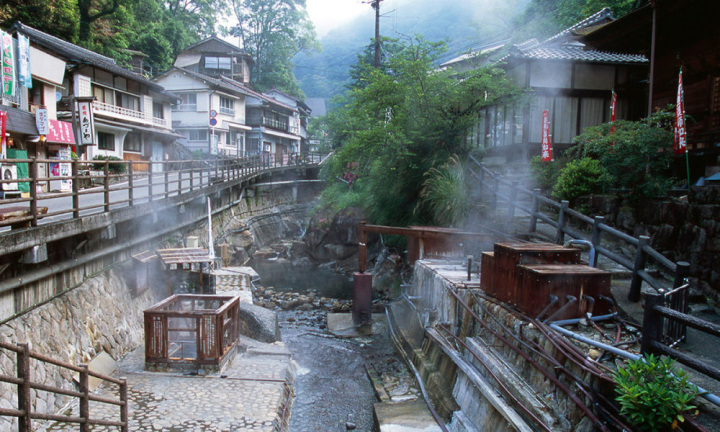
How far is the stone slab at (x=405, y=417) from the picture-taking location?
8.62 m

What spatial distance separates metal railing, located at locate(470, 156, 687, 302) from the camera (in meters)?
6.89

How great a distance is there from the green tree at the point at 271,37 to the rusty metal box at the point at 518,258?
60032mm

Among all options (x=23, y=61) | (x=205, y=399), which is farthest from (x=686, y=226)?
(x=23, y=61)

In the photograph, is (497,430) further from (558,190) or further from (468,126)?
(468,126)

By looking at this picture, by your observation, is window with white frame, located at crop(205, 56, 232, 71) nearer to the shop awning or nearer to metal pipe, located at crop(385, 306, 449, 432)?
the shop awning

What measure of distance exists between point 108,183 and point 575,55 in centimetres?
1714

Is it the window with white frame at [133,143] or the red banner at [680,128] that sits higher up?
the window with white frame at [133,143]

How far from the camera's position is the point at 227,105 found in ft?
147

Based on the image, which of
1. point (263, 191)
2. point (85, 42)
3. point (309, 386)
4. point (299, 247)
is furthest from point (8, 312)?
point (85, 42)

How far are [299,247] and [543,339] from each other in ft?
81.6

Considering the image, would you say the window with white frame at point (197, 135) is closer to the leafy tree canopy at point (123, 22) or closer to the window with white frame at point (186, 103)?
the window with white frame at point (186, 103)

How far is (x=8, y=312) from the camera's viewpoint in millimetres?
7773

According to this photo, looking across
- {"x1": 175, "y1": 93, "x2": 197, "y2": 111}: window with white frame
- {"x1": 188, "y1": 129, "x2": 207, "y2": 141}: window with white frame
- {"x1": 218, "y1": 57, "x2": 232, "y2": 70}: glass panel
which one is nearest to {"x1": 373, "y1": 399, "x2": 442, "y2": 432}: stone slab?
{"x1": 188, "y1": 129, "x2": 207, "y2": 141}: window with white frame

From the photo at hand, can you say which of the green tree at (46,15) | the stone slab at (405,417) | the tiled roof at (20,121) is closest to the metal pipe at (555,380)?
the stone slab at (405,417)
